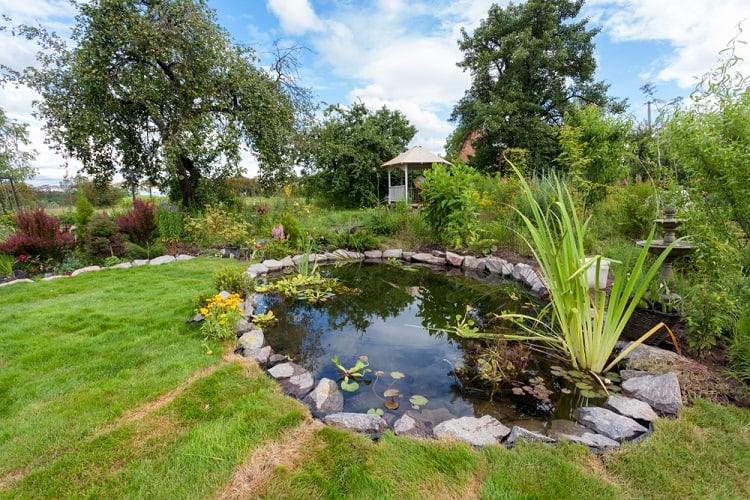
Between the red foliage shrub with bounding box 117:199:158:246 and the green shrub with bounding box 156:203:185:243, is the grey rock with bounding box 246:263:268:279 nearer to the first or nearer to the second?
the red foliage shrub with bounding box 117:199:158:246

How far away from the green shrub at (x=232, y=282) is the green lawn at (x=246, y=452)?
4.72ft

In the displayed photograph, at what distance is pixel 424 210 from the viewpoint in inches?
251

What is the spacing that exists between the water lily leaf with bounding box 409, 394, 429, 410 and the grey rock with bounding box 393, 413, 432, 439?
24 cm

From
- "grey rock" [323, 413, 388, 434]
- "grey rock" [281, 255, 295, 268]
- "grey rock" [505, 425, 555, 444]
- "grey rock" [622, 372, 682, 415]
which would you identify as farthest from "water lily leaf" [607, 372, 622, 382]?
"grey rock" [281, 255, 295, 268]

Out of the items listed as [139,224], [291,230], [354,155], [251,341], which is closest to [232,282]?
[251,341]

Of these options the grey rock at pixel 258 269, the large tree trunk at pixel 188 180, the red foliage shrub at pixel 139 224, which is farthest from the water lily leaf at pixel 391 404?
the large tree trunk at pixel 188 180

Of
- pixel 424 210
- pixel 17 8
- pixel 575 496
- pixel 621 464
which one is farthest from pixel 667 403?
pixel 17 8

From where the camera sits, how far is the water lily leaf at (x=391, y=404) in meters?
2.09

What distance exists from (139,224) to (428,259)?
5.25 meters

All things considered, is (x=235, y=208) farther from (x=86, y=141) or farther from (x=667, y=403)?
(x=667, y=403)

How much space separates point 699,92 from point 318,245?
552 cm

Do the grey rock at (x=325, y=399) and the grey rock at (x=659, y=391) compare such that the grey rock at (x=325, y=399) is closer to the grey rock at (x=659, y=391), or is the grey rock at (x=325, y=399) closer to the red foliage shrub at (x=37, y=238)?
the grey rock at (x=659, y=391)

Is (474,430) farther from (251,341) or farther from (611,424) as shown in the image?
(251,341)

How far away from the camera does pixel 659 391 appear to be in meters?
1.87
